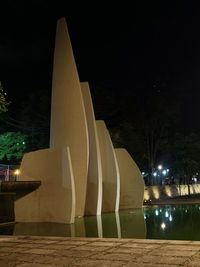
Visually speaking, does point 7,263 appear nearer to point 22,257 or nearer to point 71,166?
point 22,257

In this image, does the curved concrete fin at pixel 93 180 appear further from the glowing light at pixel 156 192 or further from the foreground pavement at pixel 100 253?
the glowing light at pixel 156 192

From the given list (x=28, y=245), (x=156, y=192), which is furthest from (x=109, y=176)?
(x=156, y=192)

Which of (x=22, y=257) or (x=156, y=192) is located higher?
(x=156, y=192)

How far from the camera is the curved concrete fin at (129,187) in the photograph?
21.4 m

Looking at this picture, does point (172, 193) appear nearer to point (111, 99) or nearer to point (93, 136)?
point (111, 99)

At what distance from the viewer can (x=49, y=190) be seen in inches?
587

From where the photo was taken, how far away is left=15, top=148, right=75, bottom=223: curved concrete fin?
14234mm

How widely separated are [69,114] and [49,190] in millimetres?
4700

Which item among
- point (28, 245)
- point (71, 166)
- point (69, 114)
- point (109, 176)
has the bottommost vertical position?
point (28, 245)

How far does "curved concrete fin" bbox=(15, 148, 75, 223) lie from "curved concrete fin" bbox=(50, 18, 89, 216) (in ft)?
6.27

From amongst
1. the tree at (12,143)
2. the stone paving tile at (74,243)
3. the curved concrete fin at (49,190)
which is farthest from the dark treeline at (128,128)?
the stone paving tile at (74,243)

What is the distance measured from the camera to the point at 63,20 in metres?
19.4

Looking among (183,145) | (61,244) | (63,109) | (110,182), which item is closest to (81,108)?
(63,109)

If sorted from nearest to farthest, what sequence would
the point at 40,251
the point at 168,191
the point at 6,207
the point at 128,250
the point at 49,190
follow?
the point at 128,250
the point at 40,251
the point at 49,190
the point at 6,207
the point at 168,191
